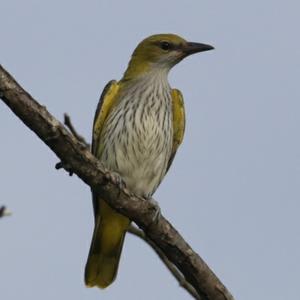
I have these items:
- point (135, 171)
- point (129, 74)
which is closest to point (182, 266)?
point (135, 171)

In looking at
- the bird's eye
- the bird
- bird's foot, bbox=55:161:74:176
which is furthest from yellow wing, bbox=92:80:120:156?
bird's foot, bbox=55:161:74:176

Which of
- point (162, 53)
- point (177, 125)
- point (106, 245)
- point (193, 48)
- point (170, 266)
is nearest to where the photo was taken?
point (170, 266)

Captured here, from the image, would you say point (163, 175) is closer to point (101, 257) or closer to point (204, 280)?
point (101, 257)

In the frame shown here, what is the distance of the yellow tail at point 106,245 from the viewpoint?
7.21 m

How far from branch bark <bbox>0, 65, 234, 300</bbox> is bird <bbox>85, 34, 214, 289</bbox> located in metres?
1.41

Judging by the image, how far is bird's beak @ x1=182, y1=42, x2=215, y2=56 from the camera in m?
7.73

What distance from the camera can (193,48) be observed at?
7734 millimetres

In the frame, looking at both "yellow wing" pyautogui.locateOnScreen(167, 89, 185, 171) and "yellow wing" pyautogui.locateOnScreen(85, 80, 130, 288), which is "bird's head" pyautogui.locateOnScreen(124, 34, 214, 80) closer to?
"yellow wing" pyautogui.locateOnScreen(167, 89, 185, 171)

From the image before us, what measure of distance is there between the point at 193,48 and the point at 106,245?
85.2 inches

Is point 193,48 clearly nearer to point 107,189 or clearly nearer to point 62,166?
point 107,189

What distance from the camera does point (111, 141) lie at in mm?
6863

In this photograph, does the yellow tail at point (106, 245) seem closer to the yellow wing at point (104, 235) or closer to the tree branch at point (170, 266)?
the yellow wing at point (104, 235)

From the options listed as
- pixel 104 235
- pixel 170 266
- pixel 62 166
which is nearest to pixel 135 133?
pixel 104 235

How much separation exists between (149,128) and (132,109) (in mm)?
280
